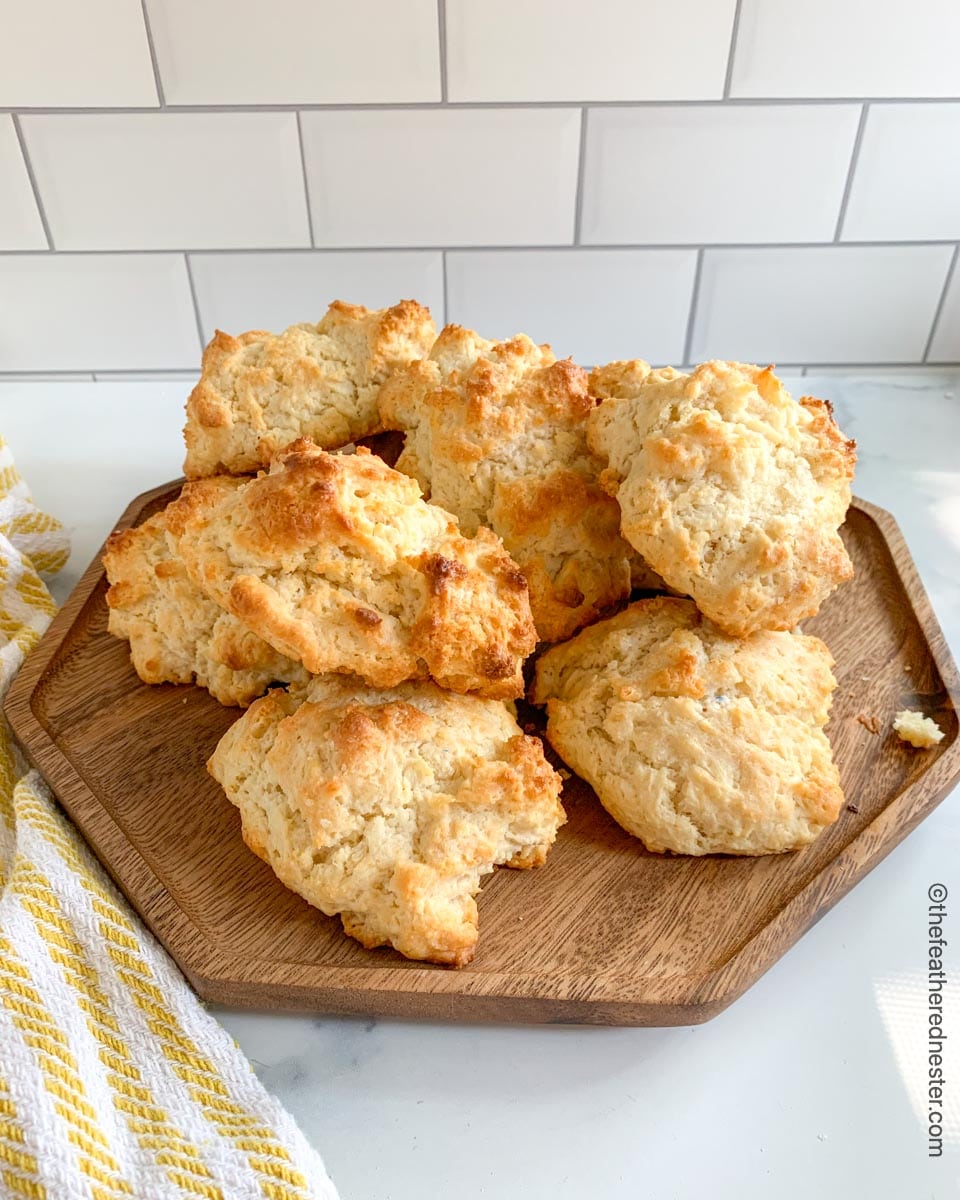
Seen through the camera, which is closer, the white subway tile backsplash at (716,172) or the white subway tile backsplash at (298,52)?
the white subway tile backsplash at (298,52)

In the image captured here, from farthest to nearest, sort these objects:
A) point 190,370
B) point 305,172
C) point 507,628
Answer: point 190,370 → point 305,172 → point 507,628

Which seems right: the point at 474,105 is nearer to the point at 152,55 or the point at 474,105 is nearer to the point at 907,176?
the point at 152,55

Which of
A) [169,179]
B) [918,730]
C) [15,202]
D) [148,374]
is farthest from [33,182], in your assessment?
[918,730]

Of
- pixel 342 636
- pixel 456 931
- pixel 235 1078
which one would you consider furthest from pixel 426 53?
pixel 235 1078

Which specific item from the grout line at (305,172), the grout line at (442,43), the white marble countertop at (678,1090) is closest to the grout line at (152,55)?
the grout line at (305,172)

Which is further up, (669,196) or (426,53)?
(426,53)

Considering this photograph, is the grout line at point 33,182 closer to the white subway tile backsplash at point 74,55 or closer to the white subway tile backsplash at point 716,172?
the white subway tile backsplash at point 74,55

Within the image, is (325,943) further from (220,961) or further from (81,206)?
(81,206)
